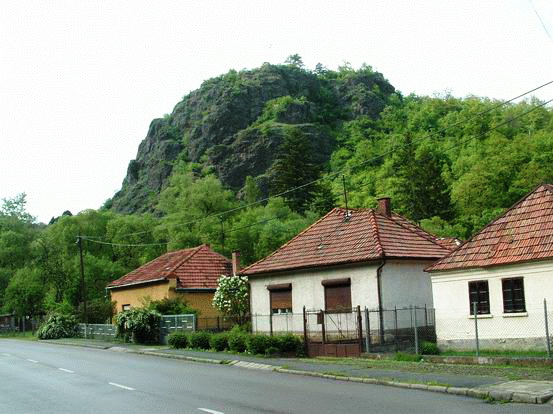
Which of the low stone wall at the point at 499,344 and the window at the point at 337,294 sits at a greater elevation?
the window at the point at 337,294

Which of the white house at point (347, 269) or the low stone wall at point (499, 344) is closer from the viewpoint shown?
the low stone wall at point (499, 344)

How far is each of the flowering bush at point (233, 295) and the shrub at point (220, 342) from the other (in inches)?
235

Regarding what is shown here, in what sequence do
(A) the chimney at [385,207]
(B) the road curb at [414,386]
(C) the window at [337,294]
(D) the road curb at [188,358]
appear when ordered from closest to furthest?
(B) the road curb at [414,386]
(D) the road curb at [188,358]
(C) the window at [337,294]
(A) the chimney at [385,207]

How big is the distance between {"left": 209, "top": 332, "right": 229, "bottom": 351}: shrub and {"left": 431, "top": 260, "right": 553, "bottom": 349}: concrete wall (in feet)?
29.0

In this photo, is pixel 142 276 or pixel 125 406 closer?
pixel 125 406

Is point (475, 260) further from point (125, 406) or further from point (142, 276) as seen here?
point (142, 276)

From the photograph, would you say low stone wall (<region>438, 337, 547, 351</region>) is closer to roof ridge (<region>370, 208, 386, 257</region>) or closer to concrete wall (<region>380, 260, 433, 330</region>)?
concrete wall (<region>380, 260, 433, 330</region>)

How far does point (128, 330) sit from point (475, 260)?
20172 millimetres

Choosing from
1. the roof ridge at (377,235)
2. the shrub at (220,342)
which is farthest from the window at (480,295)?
the shrub at (220,342)

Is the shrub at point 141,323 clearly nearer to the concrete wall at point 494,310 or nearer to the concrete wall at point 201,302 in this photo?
the concrete wall at point 201,302

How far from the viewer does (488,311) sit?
22969 mm

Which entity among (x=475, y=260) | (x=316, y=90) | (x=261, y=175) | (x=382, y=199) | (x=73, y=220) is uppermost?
(x=316, y=90)

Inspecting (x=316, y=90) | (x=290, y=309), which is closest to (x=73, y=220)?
(x=290, y=309)

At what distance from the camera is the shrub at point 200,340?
29.2 meters
